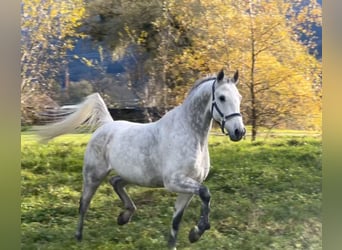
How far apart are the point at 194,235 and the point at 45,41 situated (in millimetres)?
1472

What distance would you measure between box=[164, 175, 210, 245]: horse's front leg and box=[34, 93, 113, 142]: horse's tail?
1.79 ft

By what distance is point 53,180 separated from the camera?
2922mm

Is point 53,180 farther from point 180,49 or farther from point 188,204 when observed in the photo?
point 180,49

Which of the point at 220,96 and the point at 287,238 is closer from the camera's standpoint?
the point at 220,96

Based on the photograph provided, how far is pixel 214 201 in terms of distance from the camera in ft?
9.62

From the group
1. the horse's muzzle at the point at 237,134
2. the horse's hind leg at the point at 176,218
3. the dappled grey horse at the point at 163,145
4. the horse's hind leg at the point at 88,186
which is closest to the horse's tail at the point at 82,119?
the dappled grey horse at the point at 163,145

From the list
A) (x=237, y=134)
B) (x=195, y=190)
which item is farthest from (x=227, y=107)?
(x=195, y=190)

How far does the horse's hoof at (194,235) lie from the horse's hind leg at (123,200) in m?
0.37

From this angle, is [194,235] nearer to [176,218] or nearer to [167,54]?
[176,218]

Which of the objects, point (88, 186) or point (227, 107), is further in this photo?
point (88, 186)

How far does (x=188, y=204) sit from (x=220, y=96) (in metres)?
0.68

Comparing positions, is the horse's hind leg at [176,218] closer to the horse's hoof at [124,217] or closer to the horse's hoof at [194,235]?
the horse's hoof at [194,235]

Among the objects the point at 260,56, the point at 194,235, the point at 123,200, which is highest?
the point at 260,56
